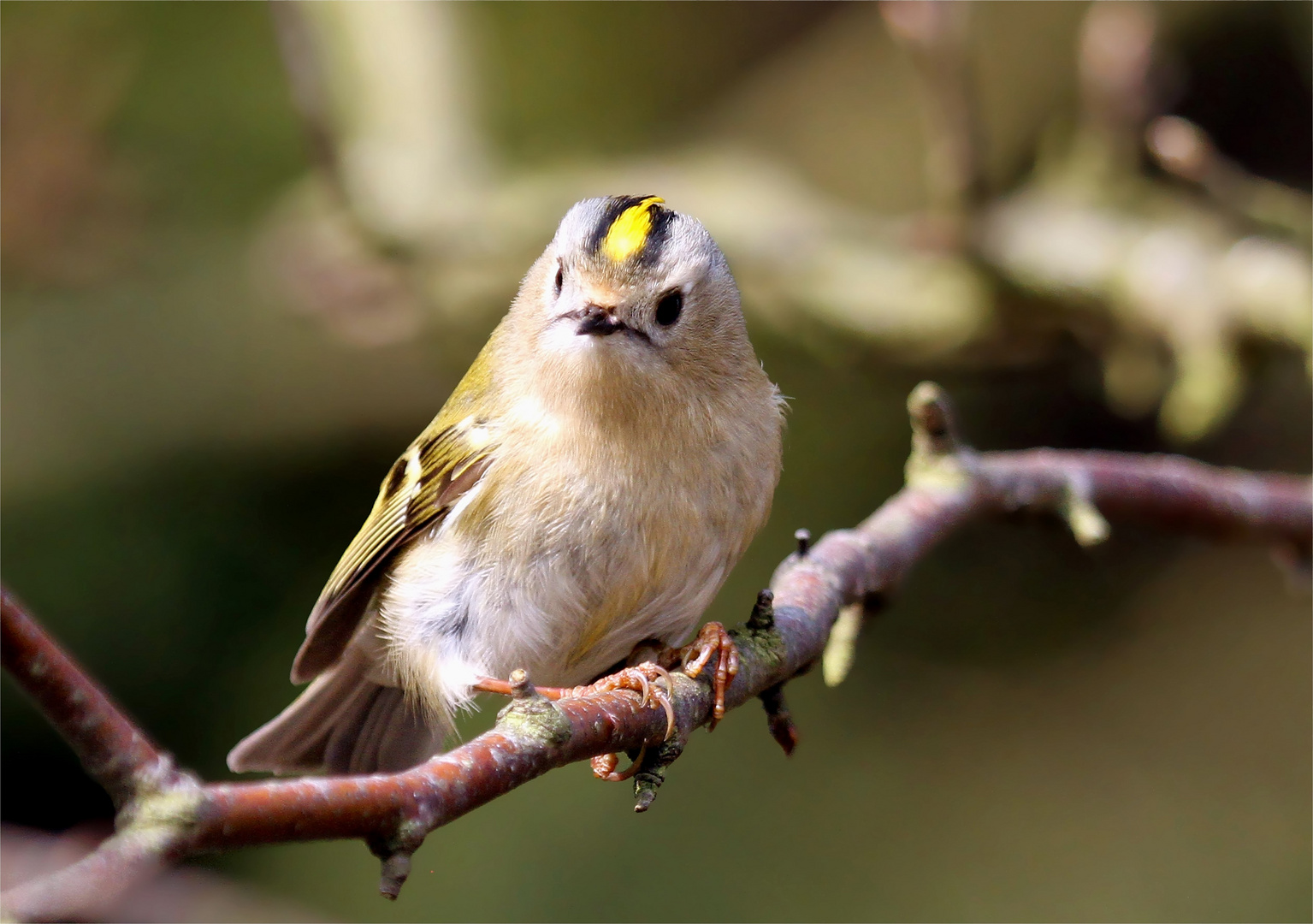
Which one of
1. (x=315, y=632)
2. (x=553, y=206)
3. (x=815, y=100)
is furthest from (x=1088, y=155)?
(x=315, y=632)

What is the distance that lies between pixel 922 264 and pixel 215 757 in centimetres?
208

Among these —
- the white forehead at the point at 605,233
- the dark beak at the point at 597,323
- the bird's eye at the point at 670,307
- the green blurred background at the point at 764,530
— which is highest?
the white forehead at the point at 605,233

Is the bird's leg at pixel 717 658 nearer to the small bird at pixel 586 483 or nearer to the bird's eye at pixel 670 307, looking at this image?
the small bird at pixel 586 483

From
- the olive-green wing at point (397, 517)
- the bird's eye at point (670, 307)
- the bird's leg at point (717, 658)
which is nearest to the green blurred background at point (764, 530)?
the olive-green wing at point (397, 517)

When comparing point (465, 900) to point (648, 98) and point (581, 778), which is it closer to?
point (581, 778)

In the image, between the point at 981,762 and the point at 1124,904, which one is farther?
the point at 981,762

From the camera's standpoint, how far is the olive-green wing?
1.62 metres

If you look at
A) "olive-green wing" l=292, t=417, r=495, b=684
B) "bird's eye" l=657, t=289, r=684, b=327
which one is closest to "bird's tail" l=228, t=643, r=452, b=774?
"olive-green wing" l=292, t=417, r=495, b=684

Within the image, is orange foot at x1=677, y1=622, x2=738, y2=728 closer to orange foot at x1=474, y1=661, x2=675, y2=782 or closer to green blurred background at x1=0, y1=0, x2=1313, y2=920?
orange foot at x1=474, y1=661, x2=675, y2=782

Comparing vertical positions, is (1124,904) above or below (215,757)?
below

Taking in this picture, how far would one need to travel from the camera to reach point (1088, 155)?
3.06 meters

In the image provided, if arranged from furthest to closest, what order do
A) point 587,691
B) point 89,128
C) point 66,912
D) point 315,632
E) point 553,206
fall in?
point 553,206
point 89,128
point 315,632
point 587,691
point 66,912

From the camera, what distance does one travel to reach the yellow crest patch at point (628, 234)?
1497 mm

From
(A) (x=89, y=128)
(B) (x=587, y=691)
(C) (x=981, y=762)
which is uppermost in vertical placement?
(A) (x=89, y=128)
